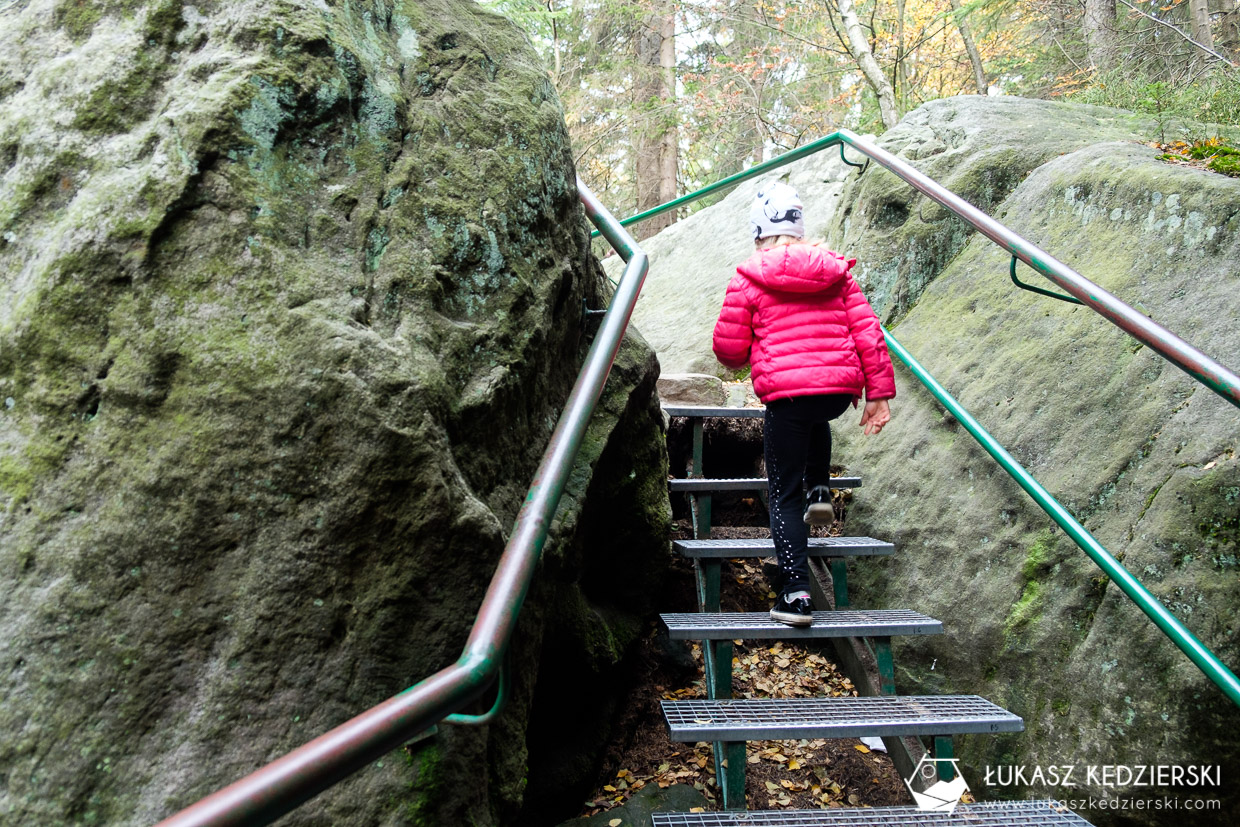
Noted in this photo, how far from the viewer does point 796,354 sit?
2920 millimetres

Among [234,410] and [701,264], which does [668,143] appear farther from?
[234,410]

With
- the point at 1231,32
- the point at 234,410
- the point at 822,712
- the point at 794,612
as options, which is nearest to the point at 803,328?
the point at 794,612

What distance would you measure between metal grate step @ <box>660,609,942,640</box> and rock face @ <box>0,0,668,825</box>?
818 millimetres

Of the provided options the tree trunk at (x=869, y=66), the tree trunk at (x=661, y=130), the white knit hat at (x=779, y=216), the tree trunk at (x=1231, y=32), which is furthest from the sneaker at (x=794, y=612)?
the tree trunk at (x=1231, y=32)

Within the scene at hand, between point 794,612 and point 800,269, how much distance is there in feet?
4.16

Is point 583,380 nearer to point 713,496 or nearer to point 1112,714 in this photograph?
point 1112,714

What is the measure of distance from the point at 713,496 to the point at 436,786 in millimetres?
2662

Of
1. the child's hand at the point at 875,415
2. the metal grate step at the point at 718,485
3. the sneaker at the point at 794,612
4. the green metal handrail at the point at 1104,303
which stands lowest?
the sneaker at the point at 794,612

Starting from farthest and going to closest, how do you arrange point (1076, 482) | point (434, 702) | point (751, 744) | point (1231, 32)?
1. point (1231, 32)
2. point (751, 744)
3. point (1076, 482)
4. point (434, 702)

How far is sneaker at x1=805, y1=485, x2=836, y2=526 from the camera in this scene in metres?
3.02

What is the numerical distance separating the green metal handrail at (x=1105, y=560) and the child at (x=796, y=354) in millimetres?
409

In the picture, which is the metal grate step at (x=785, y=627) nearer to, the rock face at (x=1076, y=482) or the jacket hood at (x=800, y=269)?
the rock face at (x=1076, y=482)

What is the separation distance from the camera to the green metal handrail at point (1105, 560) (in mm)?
1992

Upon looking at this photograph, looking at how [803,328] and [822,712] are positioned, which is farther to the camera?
[803,328]
